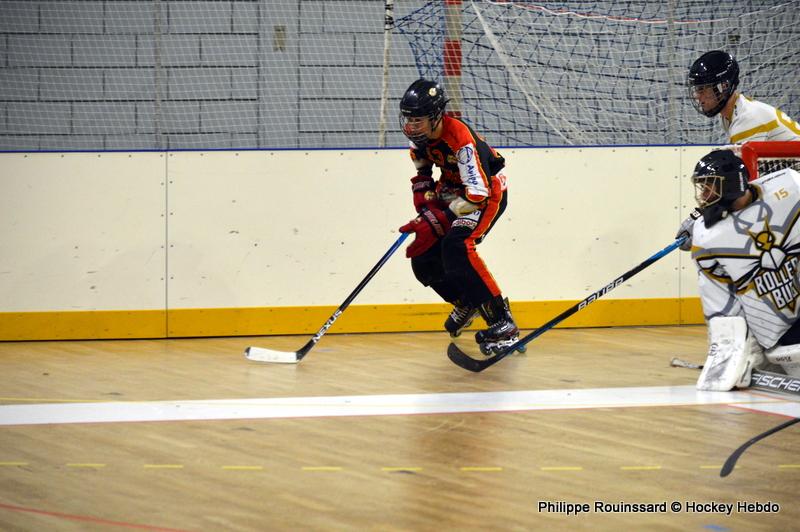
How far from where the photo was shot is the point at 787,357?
3846 millimetres

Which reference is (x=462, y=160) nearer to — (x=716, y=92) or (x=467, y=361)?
(x=467, y=361)

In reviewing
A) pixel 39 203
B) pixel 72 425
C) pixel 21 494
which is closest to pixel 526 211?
pixel 39 203

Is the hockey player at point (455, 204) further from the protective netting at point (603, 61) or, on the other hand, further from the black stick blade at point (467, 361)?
the protective netting at point (603, 61)

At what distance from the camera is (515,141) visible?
5.84m

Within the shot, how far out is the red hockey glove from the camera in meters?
4.66

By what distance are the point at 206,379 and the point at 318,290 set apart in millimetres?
1332

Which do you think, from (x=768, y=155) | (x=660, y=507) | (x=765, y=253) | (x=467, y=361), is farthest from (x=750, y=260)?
(x=660, y=507)

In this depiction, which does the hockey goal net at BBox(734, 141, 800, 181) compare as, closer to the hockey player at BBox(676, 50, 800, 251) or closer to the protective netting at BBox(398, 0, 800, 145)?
the hockey player at BBox(676, 50, 800, 251)

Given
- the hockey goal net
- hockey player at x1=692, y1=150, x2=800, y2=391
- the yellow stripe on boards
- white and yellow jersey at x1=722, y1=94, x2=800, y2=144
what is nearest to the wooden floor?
hockey player at x1=692, y1=150, x2=800, y2=391

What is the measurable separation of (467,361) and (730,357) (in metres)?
1.01

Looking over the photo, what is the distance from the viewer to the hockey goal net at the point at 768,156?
13.4 ft

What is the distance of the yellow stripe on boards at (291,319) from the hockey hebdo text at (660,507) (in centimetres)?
310

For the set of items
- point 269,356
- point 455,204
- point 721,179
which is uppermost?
point 721,179

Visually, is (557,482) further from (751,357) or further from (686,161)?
(686,161)
